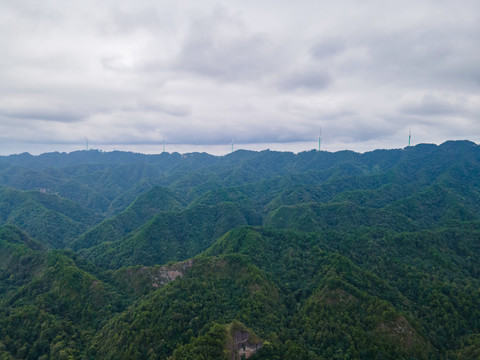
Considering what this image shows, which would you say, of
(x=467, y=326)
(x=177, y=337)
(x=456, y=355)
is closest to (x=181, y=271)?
(x=177, y=337)

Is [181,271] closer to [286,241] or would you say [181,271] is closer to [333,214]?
[286,241]

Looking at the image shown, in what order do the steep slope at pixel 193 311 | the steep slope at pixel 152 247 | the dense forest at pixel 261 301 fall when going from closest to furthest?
the steep slope at pixel 193 311, the dense forest at pixel 261 301, the steep slope at pixel 152 247

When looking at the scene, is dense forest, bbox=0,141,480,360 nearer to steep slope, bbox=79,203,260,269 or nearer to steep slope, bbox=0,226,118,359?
steep slope, bbox=0,226,118,359

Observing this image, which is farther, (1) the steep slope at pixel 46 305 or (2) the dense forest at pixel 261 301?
(1) the steep slope at pixel 46 305

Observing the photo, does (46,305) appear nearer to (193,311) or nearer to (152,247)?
(193,311)

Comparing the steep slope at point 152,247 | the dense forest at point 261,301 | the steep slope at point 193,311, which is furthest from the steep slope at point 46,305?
the steep slope at point 152,247

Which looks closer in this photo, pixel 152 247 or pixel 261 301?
pixel 261 301

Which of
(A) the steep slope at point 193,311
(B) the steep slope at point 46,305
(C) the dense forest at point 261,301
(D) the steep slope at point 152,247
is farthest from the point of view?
(D) the steep slope at point 152,247

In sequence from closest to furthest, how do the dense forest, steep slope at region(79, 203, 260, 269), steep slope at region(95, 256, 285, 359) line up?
steep slope at region(95, 256, 285, 359) < the dense forest < steep slope at region(79, 203, 260, 269)

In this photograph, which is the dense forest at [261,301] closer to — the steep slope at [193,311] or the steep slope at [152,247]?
the steep slope at [193,311]

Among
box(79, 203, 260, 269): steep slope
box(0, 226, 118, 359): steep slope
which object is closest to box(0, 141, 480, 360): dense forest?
box(0, 226, 118, 359): steep slope

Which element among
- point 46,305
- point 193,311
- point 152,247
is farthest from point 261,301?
point 152,247
